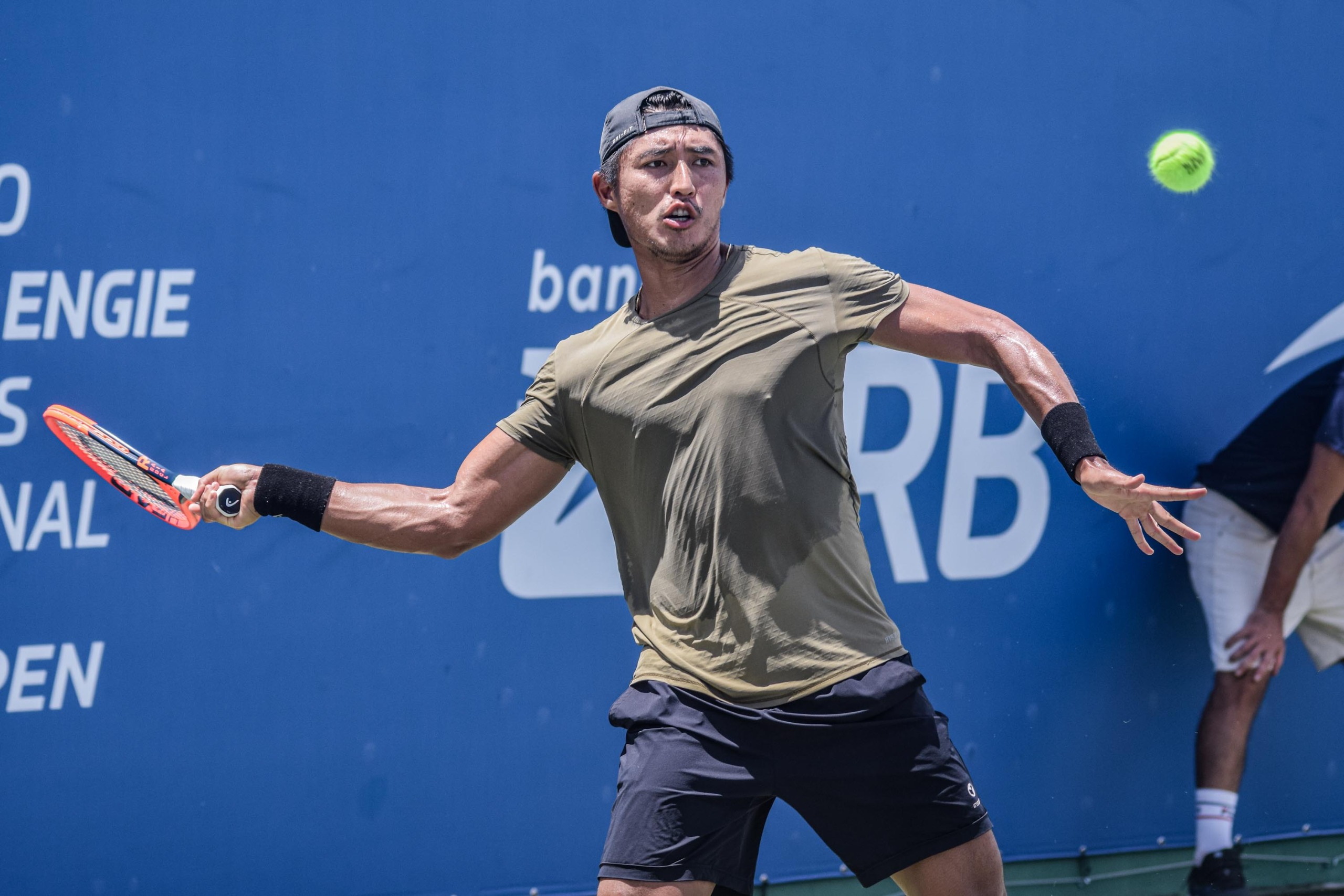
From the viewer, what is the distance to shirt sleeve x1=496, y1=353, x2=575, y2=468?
248 cm

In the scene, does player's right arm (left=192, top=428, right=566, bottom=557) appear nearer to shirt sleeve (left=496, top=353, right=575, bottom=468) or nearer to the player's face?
shirt sleeve (left=496, top=353, right=575, bottom=468)

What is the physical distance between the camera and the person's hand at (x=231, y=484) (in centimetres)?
254

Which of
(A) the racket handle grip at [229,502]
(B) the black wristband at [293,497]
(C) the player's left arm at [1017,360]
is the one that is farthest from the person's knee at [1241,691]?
(A) the racket handle grip at [229,502]

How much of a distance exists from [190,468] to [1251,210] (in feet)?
9.61

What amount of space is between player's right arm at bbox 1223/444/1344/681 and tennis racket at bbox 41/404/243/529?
2.71m

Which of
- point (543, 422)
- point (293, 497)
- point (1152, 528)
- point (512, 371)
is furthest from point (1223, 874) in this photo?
point (293, 497)

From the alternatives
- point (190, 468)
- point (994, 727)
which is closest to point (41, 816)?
point (190, 468)

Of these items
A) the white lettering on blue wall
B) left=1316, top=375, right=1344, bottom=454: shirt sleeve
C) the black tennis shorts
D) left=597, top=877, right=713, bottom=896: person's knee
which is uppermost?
the white lettering on blue wall

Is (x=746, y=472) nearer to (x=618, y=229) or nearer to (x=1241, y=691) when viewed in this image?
(x=618, y=229)

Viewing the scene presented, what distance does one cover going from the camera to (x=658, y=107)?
250 cm

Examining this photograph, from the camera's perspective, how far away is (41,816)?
131 inches

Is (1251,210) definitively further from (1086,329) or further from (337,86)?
(337,86)

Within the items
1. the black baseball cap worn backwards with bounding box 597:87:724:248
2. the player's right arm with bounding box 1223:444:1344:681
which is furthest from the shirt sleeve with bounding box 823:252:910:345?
the player's right arm with bounding box 1223:444:1344:681

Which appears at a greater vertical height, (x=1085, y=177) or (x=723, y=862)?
(x=1085, y=177)
